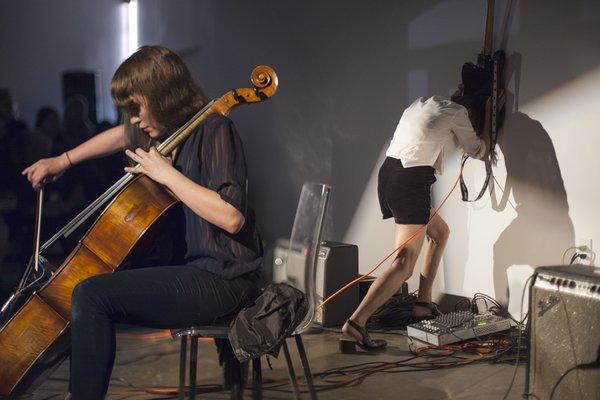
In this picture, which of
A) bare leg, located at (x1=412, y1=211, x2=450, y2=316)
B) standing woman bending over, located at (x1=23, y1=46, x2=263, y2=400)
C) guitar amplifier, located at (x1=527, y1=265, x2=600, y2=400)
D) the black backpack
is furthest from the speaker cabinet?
guitar amplifier, located at (x1=527, y1=265, x2=600, y2=400)

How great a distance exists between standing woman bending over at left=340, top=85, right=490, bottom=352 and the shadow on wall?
0.87ft

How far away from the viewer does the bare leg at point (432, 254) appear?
442cm

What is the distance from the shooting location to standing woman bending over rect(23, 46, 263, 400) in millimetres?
2123

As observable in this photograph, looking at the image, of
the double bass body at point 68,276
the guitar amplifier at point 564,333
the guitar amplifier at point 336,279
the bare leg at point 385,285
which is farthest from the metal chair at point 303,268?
the guitar amplifier at point 336,279

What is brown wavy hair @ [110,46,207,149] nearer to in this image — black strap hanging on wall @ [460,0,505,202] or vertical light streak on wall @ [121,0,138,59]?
black strap hanging on wall @ [460,0,505,202]

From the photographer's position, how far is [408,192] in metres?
3.97

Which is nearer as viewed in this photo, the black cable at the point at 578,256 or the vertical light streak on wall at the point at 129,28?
the black cable at the point at 578,256

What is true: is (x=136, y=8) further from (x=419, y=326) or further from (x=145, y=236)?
(x=145, y=236)

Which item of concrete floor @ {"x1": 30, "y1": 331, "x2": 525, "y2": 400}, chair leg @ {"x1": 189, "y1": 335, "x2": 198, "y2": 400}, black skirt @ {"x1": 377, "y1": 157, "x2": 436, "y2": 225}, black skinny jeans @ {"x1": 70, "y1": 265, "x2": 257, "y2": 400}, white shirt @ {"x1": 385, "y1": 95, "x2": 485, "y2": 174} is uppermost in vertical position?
white shirt @ {"x1": 385, "y1": 95, "x2": 485, "y2": 174}

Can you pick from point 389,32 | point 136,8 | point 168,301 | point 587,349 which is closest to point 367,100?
point 389,32

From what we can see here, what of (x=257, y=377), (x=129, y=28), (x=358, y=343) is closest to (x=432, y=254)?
(x=358, y=343)

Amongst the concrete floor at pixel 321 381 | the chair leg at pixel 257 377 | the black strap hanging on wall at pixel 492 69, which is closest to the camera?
the chair leg at pixel 257 377

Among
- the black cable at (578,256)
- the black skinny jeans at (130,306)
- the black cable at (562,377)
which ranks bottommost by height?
the black cable at (562,377)

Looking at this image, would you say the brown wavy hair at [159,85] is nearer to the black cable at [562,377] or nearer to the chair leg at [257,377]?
the chair leg at [257,377]
